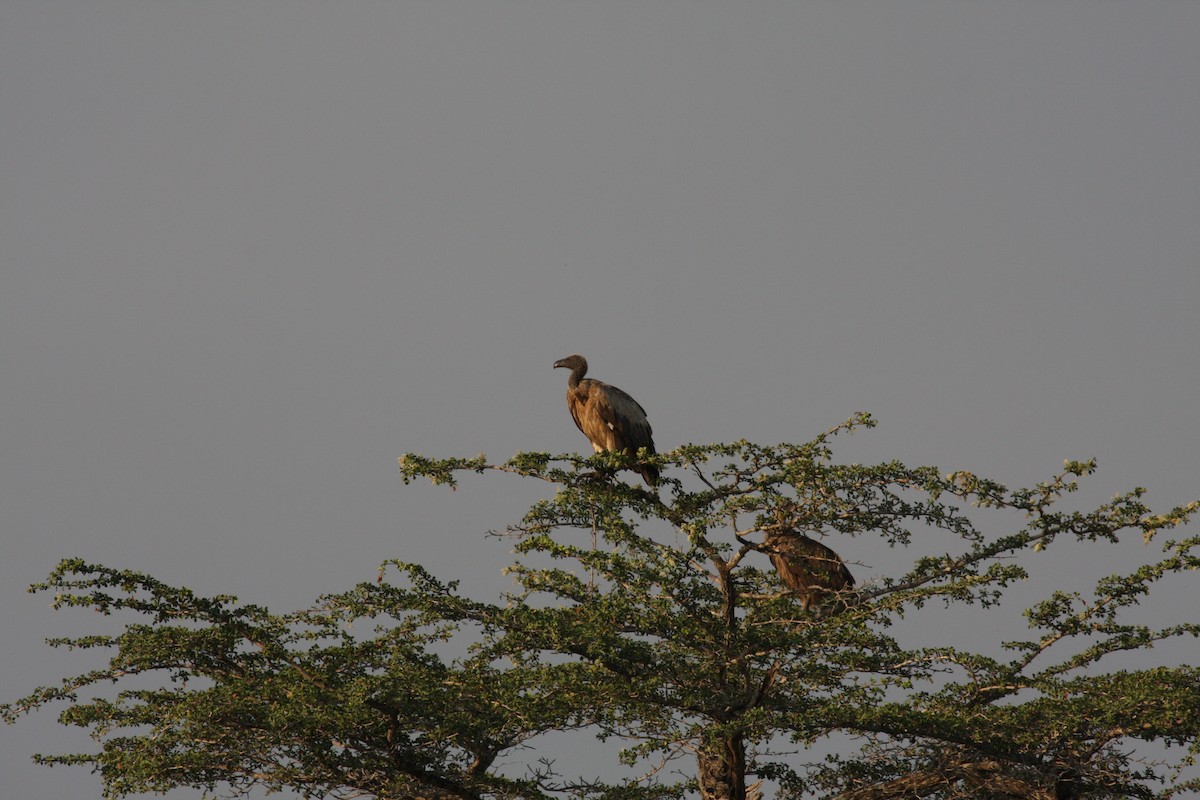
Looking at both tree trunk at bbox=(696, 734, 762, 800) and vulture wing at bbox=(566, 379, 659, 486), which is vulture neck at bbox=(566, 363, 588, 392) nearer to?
vulture wing at bbox=(566, 379, 659, 486)

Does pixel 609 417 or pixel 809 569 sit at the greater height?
pixel 609 417

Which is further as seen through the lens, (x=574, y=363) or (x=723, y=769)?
(x=574, y=363)

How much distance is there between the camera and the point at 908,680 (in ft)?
47.5

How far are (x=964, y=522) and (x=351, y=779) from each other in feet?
24.2

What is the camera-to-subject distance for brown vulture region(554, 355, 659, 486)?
18.2 metres

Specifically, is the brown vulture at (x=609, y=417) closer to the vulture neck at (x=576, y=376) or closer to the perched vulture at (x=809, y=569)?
the vulture neck at (x=576, y=376)

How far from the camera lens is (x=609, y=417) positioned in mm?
18172

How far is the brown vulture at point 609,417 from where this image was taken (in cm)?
1816

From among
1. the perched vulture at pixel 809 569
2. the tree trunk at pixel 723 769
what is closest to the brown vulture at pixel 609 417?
the perched vulture at pixel 809 569

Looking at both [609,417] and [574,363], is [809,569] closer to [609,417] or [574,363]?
[609,417]

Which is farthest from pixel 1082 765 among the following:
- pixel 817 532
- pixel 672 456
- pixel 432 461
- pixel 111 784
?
pixel 111 784

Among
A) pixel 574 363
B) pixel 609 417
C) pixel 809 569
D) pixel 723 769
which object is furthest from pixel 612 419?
pixel 723 769

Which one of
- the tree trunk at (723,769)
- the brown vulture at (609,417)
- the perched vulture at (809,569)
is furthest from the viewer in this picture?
the brown vulture at (609,417)

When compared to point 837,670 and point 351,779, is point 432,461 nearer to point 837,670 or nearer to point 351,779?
point 351,779
